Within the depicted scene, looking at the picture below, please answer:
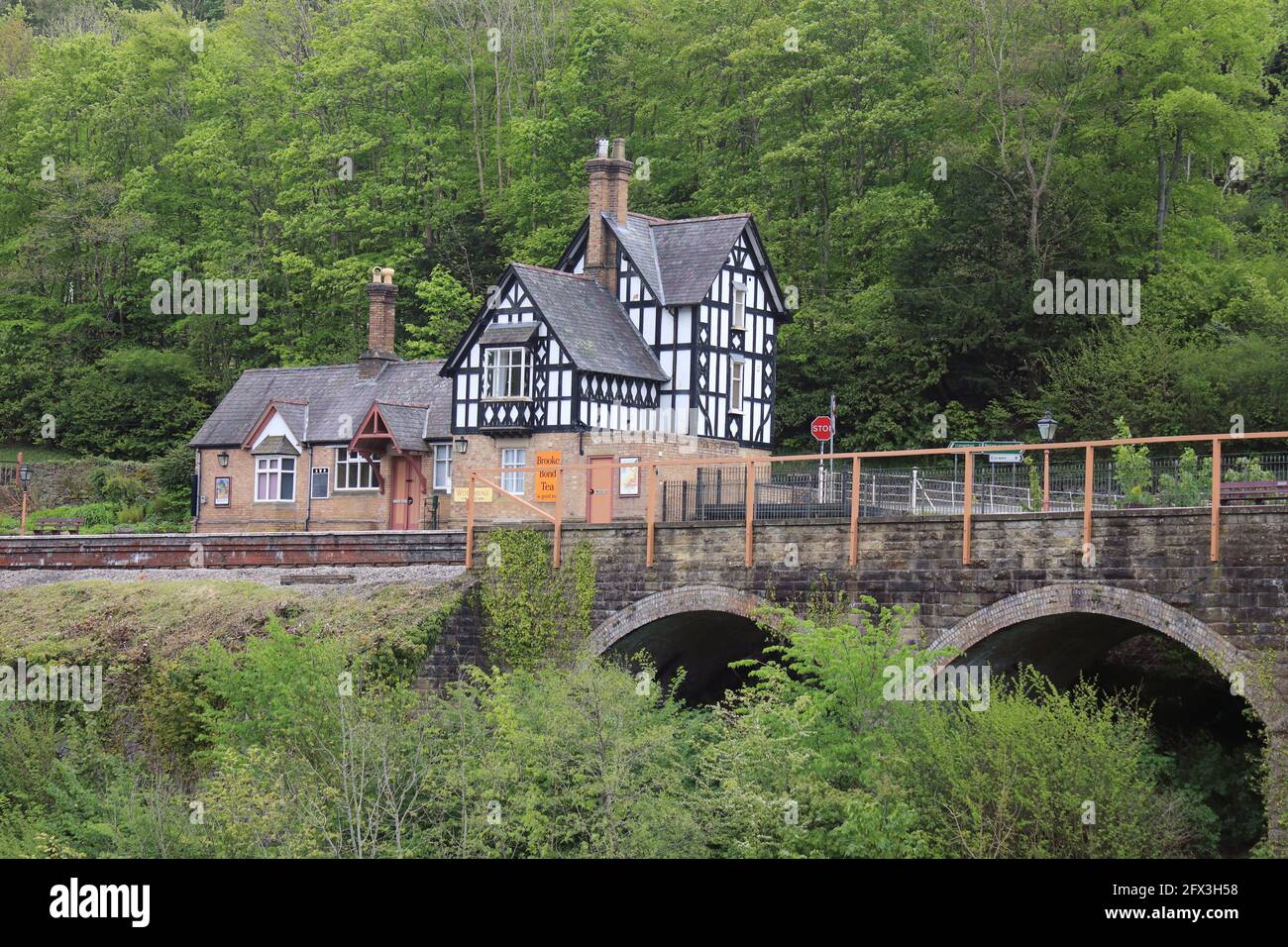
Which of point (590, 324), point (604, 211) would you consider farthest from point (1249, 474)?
point (604, 211)

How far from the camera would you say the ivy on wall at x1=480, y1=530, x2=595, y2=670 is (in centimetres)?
2767

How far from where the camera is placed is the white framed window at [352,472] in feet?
146

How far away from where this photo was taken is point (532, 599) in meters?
28.3

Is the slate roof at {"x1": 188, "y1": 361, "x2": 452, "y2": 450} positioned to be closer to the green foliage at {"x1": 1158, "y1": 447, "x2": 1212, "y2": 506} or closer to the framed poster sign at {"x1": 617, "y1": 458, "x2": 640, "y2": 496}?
the framed poster sign at {"x1": 617, "y1": 458, "x2": 640, "y2": 496}

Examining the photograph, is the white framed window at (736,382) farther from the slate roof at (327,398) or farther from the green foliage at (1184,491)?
the green foliage at (1184,491)

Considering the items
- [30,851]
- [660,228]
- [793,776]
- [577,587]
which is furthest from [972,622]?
[660,228]

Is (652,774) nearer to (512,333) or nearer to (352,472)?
(512,333)

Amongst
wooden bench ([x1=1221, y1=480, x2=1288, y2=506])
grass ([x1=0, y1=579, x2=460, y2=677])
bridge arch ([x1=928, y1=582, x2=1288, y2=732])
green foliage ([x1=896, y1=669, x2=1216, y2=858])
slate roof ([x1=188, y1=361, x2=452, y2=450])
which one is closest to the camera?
green foliage ([x1=896, y1=669, x2=1216, y2=858])

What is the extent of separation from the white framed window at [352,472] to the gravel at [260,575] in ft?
30.4

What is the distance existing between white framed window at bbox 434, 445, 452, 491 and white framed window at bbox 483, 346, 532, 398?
4753 millimetres

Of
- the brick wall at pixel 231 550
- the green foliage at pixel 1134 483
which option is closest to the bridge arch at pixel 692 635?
the brick wall at pixel 231 550

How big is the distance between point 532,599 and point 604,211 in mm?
15262

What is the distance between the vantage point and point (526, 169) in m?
60.8
